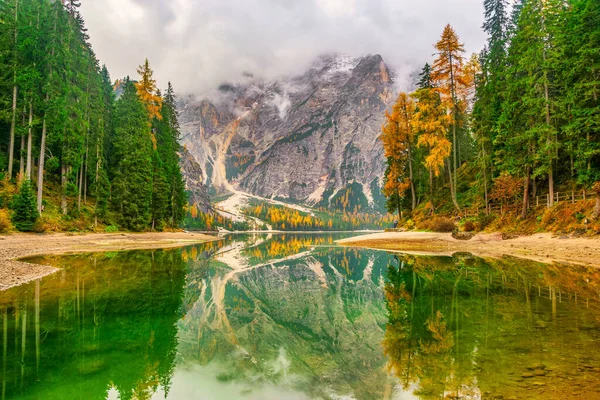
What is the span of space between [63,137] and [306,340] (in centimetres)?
3841

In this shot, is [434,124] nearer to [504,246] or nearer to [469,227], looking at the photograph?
[469,227]

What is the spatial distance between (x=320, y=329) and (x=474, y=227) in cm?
2839

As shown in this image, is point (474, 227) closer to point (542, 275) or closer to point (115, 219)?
point (542, 275)

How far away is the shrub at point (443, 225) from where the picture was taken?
3334 centimetres

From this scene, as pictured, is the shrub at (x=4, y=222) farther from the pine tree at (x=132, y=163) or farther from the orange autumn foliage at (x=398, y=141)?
the orange autumn foliage at (x=398, y=141)

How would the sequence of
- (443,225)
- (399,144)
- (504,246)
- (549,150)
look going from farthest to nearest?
(399,144), (443,225), (549,150), (504,246)

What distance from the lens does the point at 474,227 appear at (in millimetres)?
32375

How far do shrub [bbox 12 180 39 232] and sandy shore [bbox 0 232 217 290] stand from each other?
3.75 ft

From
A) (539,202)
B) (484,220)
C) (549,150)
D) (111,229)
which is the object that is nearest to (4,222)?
(111,229)

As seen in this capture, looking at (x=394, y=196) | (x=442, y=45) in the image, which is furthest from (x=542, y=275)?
(x=394, y=196)

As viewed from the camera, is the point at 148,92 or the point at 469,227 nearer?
the point at 469,227

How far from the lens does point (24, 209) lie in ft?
92.0

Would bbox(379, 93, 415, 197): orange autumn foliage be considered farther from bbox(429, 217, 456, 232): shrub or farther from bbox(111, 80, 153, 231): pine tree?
bbox(111, 80, 153, 231): pine tree

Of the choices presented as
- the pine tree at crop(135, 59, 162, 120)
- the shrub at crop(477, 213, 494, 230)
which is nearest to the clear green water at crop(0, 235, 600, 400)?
the shrub at crop(477, 213, 494, 230)
